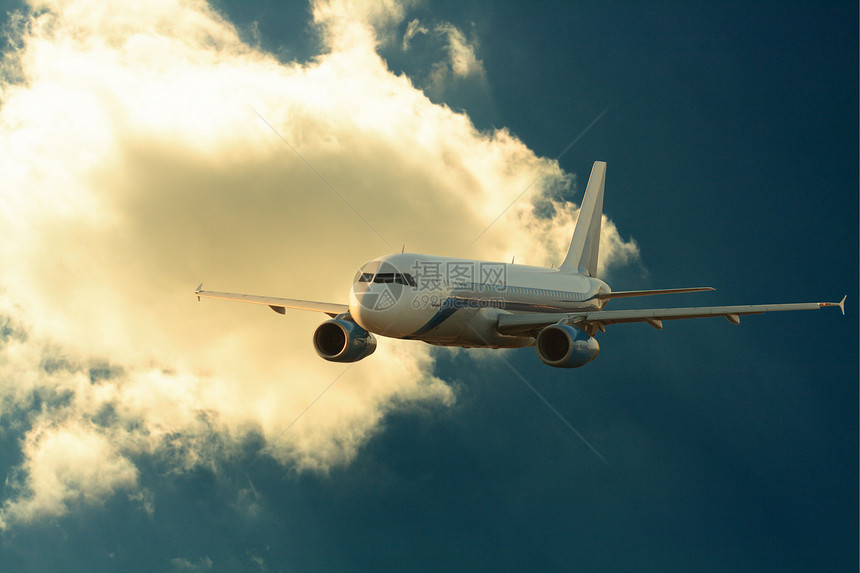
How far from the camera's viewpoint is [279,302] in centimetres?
3003

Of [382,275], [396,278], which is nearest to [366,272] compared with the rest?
[382,275]

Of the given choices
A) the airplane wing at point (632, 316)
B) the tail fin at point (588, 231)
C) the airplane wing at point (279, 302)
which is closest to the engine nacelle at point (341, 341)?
the airplane wing at point (279, 302)

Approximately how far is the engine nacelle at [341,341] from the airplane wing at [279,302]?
5.65 ft

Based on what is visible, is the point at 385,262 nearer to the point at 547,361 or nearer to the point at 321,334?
the point at 321,334

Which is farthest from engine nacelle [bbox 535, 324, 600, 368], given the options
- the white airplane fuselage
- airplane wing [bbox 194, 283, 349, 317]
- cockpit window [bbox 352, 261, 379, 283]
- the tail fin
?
the tail fin

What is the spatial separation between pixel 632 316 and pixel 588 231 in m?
17.4

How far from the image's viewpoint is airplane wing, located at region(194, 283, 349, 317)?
2930cm

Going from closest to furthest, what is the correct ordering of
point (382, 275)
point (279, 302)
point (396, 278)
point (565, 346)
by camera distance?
1. point (382, 275)
2. point (396, 278)
3. point (565, 346)
4. point (279, 302)

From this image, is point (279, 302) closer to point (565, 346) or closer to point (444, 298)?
point (444, 298)

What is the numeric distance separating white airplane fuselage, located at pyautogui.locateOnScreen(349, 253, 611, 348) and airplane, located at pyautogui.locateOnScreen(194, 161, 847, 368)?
0.11ft

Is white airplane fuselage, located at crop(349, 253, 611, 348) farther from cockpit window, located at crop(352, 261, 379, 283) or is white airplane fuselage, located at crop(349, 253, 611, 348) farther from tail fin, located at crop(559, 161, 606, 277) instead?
tail fin, located at crop(559, 161, 606, 277)

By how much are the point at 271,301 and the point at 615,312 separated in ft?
45.1

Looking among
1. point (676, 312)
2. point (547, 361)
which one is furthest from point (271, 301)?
point (676, 312)

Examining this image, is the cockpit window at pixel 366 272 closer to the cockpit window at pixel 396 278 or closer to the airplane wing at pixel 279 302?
the cockpit window at pixel 396 278
